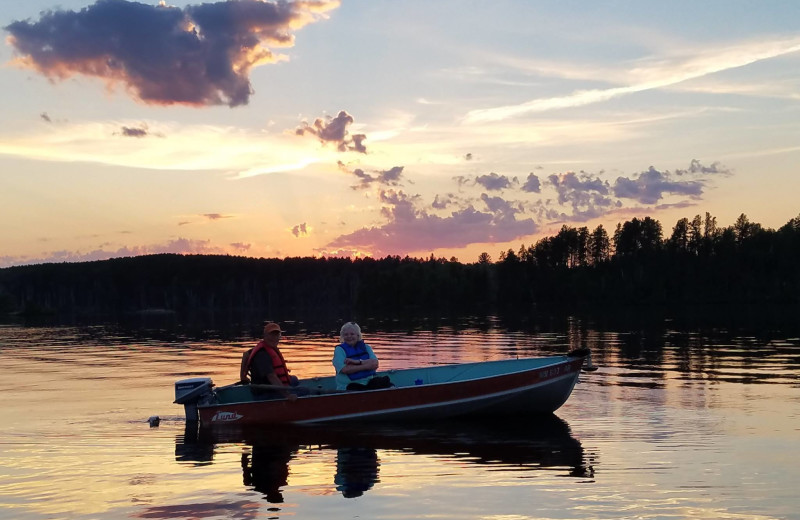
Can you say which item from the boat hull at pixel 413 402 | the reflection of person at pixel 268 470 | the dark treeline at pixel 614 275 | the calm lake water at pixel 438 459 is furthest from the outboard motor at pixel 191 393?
the dark treeline at pixel 614 275

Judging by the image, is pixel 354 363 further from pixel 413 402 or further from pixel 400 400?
pixel 413 402

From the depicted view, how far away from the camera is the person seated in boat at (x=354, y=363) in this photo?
56.0ft

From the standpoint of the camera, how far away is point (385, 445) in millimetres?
15172

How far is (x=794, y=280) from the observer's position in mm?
126000

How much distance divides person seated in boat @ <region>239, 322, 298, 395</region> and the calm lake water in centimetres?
120

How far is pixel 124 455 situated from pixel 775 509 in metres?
10.6

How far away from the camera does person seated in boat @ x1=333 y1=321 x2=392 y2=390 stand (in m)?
17.1

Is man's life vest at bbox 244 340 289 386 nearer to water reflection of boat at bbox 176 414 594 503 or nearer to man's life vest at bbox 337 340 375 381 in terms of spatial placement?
water reflection of boat at bbox 176 414 594 503

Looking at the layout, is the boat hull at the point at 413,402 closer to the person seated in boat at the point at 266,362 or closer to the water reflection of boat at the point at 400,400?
the water reflection of boat at the point at 400,400

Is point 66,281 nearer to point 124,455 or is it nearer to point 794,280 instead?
point 794,280

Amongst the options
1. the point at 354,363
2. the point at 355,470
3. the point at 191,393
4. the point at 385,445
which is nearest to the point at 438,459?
the point at 355,470

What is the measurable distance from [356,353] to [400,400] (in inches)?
55.2

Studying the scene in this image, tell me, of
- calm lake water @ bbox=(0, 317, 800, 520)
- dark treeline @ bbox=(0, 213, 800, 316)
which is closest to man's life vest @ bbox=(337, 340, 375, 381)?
calm lake water @ bbox=(0, 317, 800, 520)

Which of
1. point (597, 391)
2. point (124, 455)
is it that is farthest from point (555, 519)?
point (597, 391)
